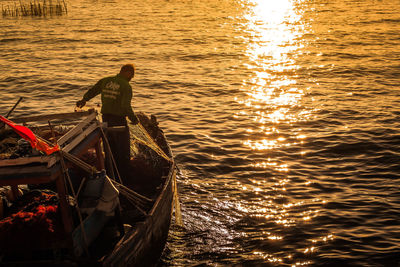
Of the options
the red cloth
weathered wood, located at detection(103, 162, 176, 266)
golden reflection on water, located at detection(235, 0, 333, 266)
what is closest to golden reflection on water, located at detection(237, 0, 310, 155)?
golden reflection on water, located at detection(235, 0, 333, 266)

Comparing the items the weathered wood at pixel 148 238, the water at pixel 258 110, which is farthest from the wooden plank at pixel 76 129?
the water at pixel 258 110

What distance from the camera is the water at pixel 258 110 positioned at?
11234 millimetres

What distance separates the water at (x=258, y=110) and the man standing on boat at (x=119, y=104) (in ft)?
7.92

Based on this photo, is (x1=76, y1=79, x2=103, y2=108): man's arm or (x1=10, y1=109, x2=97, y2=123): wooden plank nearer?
(x1=10, y1=109, x2=97, y2=123): wooden plank

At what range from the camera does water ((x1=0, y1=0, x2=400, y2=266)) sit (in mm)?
11234

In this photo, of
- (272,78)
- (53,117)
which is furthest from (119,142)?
(272,78)

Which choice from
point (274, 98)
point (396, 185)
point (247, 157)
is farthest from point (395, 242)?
point (274, 98)

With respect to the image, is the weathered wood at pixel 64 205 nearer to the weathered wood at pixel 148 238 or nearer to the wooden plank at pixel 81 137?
the wooden plank at pixel 81 137

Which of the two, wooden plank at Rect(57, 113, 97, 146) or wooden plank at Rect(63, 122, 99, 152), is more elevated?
wooden plank at Rect(57, 113, 97, 146)

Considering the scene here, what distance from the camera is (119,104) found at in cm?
1055

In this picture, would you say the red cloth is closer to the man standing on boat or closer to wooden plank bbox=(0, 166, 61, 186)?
wooden plank bbox=(0, 166, 61, 186)

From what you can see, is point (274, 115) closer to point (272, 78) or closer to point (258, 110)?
point (258, 110)

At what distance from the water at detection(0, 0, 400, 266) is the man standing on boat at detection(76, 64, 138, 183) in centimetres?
241

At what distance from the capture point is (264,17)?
51844mm
